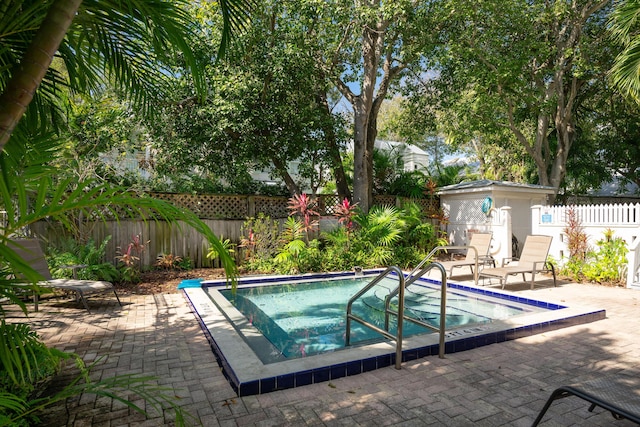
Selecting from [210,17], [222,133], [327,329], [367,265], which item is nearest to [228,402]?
[327,329]

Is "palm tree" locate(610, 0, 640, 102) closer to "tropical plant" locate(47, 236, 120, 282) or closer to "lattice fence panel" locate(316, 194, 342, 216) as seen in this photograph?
"lattice fence panel" locate(316, 194, 342, 216)

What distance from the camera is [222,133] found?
10.1 meters

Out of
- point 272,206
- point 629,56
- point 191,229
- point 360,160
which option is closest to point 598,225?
point 629,56

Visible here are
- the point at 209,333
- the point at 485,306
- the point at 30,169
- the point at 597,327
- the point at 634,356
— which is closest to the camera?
the point at 30,169

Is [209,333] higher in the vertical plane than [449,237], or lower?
lower

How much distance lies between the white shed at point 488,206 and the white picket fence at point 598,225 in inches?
57.8

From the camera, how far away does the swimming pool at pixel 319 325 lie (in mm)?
3467

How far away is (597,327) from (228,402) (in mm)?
5019

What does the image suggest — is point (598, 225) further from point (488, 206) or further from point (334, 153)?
point (334, 153)

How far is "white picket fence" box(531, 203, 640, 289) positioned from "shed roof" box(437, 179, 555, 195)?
2.03 m

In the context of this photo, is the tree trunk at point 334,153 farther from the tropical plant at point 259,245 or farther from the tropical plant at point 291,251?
the tropical plant at point 259,245

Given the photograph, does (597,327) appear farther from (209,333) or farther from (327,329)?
(209,333)

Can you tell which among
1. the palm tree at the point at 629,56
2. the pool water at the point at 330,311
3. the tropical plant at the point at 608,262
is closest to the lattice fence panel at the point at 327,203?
the pool water at the point at 330,311

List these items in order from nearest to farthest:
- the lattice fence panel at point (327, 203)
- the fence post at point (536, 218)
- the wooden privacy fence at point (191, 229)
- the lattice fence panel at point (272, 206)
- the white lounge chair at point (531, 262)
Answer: the white lounge chair at point (531, 262) → the wooden privacy fence at point (191, 229) → the fence post at point (536, 218) → the lattice fence panel at point (272, 206) → the lattice fence panel at point (327, 203)
